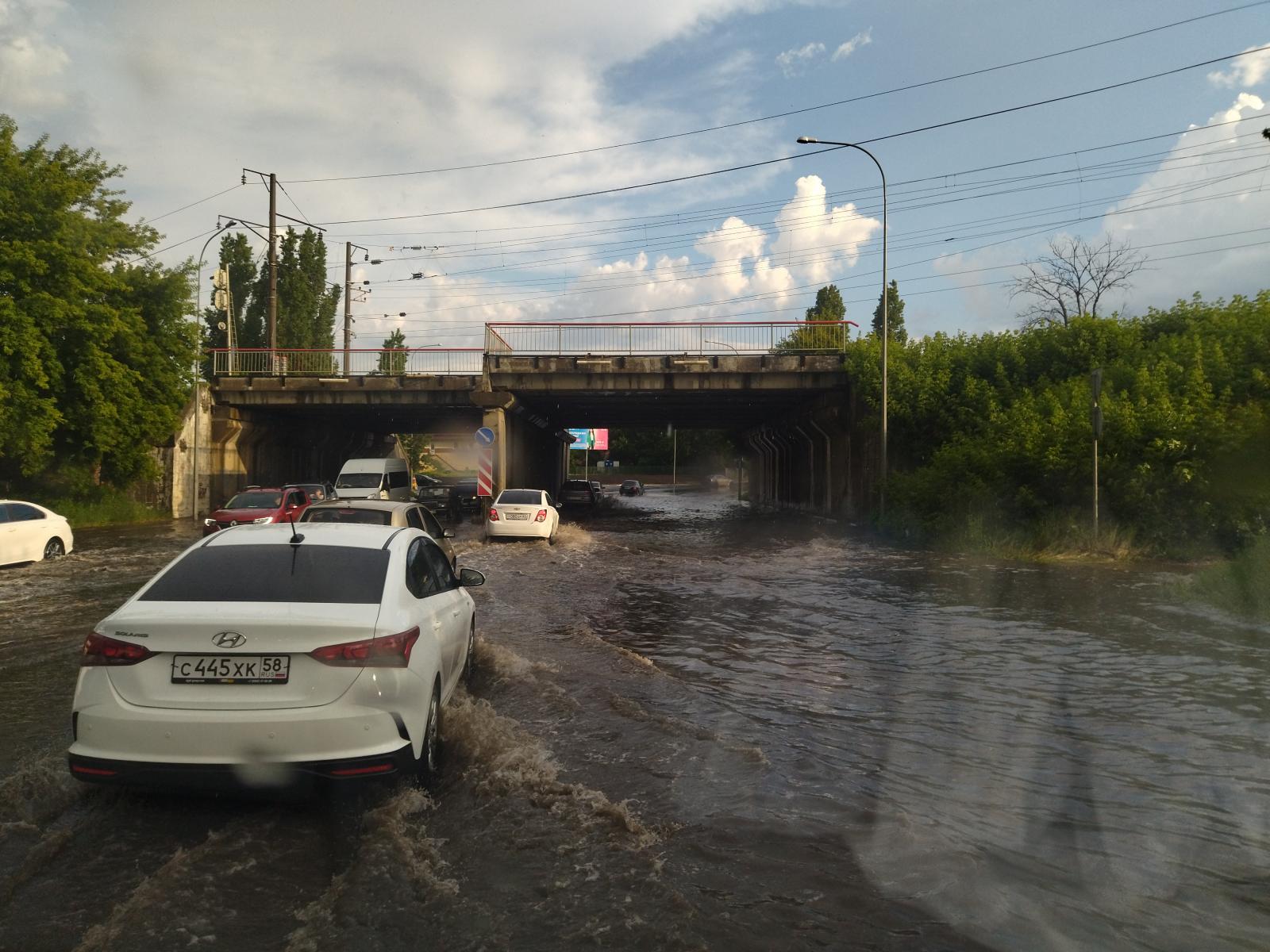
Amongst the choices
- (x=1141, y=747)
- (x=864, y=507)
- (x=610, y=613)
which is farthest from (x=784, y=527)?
(x=1141, y=747)

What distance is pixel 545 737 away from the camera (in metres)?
6.46

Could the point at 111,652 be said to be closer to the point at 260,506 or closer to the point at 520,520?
the point at 520,520

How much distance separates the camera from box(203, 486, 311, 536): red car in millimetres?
22438

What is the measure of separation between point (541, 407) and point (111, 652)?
1627 inches

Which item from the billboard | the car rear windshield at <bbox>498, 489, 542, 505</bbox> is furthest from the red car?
the billboard

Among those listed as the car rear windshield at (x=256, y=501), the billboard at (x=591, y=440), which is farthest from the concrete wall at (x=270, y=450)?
the billboard at (x=591, y=440)

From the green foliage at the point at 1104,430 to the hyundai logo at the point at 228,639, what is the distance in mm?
19398

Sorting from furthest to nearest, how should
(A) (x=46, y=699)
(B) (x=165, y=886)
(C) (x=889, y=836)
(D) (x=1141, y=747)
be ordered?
(A) (x=46, y=699) → (D) (x=1141, y=747) → (C) (x=889, y=836) → (B) (x=165, y=886)

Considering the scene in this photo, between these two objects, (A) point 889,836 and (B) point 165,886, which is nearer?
(B) point 165,886

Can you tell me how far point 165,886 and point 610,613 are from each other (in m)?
9.15

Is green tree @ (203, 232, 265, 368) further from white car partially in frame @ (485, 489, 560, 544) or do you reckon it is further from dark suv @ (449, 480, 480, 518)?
white car partially in frame @ (485, 489, 560, 544)

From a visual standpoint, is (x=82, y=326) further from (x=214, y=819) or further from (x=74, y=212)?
(x=214, y=819)

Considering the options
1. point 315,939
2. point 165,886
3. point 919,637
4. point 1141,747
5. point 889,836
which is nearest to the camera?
point 315,939

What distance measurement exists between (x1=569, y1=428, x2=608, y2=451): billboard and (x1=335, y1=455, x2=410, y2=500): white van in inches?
2089
